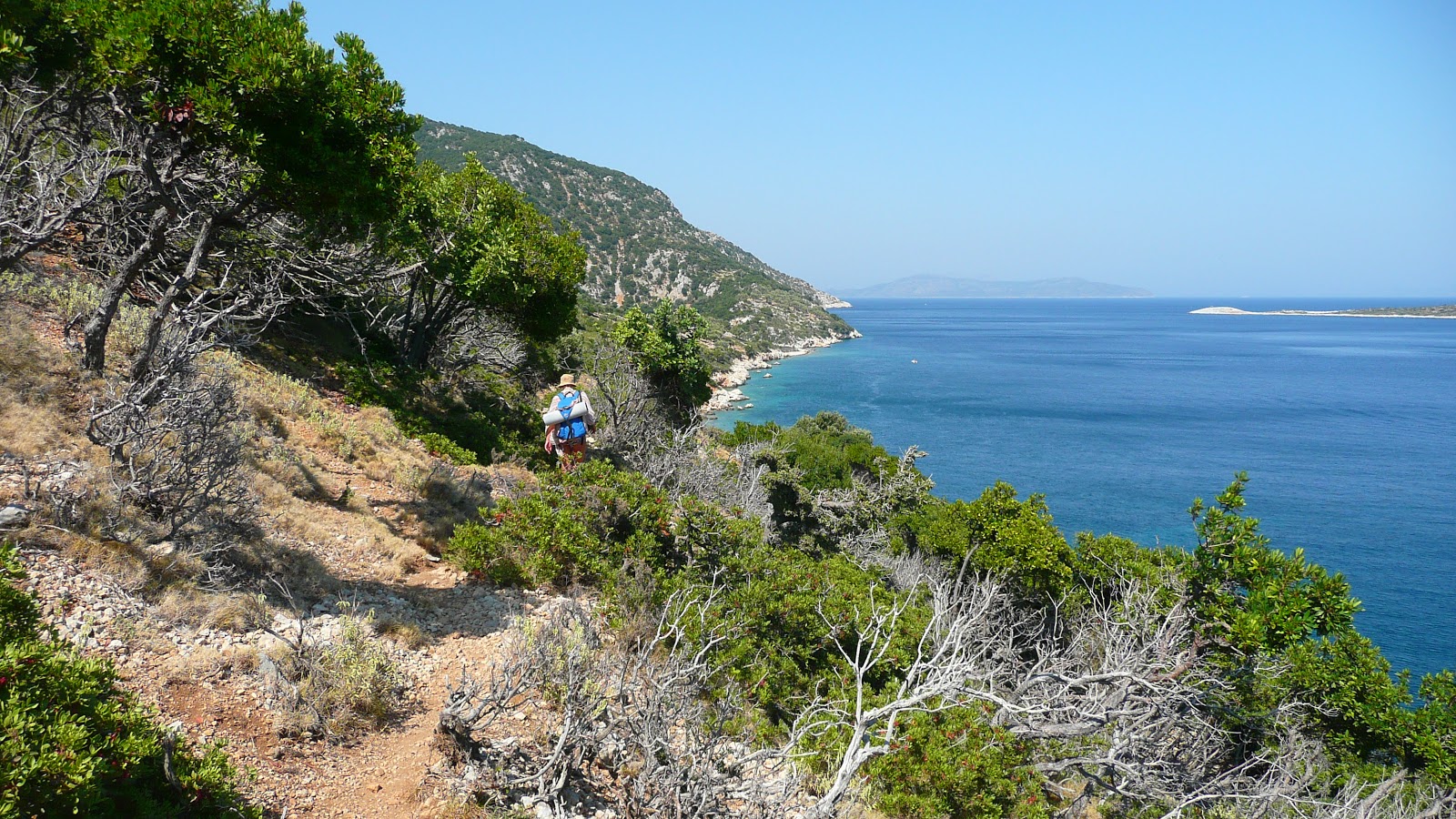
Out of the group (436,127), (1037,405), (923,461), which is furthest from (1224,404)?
(436,127)

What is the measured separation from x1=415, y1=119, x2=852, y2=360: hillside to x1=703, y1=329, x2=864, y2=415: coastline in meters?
1.10

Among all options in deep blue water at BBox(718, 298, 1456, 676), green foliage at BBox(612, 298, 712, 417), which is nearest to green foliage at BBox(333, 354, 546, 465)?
green foliage at BBox(612, 298, 712, 417)

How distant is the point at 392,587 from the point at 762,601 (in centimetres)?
422

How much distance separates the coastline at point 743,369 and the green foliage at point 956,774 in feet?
114

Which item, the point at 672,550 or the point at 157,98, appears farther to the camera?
the point at 672,550

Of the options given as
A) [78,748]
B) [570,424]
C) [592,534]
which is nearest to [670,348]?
[570,424]

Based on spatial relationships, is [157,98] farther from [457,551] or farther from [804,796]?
[804,796]

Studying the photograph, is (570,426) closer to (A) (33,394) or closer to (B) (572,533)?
(B) (572,533)

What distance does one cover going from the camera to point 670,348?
19.2 m

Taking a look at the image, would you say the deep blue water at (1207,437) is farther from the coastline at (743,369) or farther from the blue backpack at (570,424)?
the blue backpack at (570,424)

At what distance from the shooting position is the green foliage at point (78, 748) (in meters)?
2.99

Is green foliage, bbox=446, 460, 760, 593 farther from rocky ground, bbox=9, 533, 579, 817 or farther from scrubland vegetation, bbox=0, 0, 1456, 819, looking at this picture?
rocky ground, bbox=9, 533, 579, 817

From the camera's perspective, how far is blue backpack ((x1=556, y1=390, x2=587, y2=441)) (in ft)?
33.3

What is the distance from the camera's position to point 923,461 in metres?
46.0
